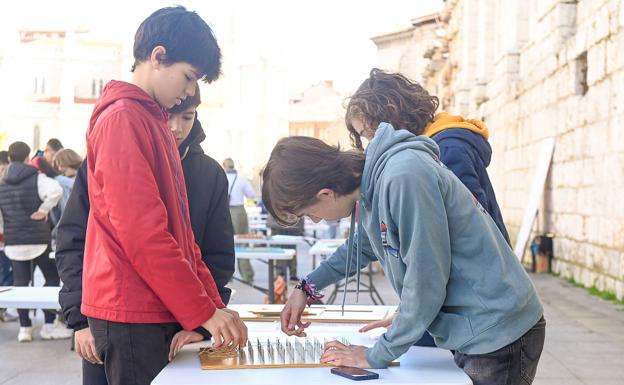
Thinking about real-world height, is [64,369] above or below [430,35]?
below

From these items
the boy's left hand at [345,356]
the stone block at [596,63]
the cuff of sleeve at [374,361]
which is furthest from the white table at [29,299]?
the stone block at [596,63]

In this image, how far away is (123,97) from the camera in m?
2.40

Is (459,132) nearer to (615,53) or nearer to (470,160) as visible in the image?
(470,160)

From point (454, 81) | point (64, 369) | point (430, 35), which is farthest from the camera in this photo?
point (430, 35)

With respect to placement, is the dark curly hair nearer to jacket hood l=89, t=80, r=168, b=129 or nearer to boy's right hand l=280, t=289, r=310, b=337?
boy's right hand l=280, t=289, r=310, b=337

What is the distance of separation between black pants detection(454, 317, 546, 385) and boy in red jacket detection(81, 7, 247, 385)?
2.03 ft

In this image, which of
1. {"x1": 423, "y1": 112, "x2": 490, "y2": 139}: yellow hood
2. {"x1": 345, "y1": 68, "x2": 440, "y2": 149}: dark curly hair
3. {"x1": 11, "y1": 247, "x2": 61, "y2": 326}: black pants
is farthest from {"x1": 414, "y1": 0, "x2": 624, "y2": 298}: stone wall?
{"x1": 345, "y1": 68, "x2": 440, "y2": 149}: dark curly hair

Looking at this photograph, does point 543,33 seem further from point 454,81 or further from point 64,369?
point 454,81

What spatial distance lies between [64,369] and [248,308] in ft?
10.2

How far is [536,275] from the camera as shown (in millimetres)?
12062

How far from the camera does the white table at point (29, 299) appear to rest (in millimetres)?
5102

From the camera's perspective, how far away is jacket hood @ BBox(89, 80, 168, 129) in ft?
7.89

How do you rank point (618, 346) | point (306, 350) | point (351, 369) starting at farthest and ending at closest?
point (618, 346)
point (306, 350)
point (351, 369)

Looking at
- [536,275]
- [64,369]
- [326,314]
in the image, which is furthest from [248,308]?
[536,275]
